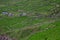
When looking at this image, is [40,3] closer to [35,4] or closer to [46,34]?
[35,4]

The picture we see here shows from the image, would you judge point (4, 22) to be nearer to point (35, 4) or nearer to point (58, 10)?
point (58, 10)

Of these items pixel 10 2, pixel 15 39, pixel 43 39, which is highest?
pixel 43 39

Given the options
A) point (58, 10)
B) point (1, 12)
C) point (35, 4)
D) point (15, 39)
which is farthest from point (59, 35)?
point (35, 4)

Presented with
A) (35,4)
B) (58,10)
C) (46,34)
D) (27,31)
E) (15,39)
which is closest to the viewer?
(46,34)

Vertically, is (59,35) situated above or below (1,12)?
above

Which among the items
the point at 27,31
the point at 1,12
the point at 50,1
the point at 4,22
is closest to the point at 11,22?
the point at 4,22

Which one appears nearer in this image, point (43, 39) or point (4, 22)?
point (43, 39)

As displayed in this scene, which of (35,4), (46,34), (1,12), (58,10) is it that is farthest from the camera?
(35,4)

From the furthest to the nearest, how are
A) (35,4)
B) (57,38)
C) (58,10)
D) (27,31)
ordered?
(35,4)
(58,10)
(27,31)
(57,38)

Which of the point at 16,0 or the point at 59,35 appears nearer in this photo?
the point at 59,35
